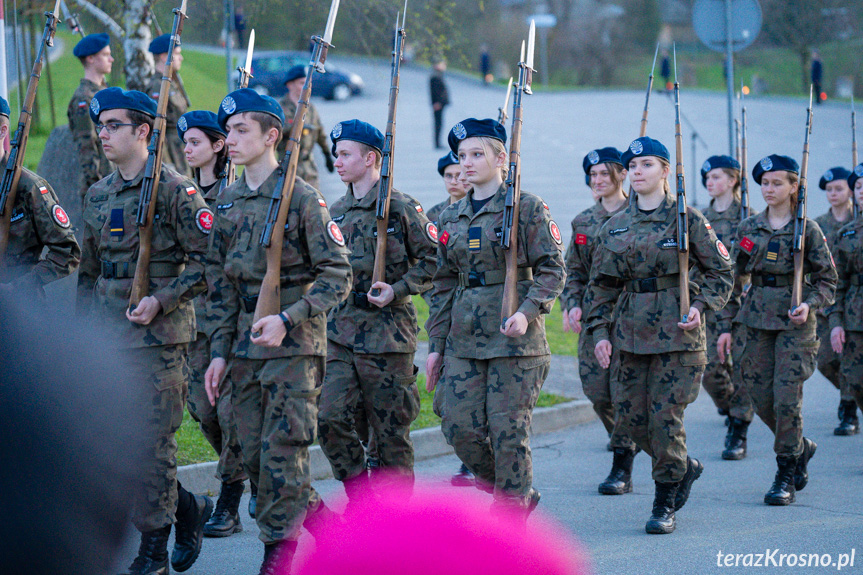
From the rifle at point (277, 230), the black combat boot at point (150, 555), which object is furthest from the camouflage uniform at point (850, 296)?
the black combat boot at point (150, 555)

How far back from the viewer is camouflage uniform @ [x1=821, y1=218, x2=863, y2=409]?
27.6ft

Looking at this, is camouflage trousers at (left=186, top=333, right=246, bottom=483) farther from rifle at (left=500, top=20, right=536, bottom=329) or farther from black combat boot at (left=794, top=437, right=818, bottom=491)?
black combat boot at (left=794, top=437, right=818, bottom=491)

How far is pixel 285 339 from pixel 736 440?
4.80 metres

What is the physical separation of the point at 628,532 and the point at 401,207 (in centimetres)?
232

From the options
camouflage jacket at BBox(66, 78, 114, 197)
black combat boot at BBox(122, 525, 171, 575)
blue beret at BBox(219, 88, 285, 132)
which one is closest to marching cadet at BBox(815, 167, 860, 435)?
blue beret at BBox(219, 88, 285, 132)

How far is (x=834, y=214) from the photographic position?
31.7 ft

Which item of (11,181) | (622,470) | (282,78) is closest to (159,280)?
(11,181)

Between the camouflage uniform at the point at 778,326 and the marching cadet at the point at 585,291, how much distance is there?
97 cm

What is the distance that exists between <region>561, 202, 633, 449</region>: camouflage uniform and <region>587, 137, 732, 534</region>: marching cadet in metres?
1.13

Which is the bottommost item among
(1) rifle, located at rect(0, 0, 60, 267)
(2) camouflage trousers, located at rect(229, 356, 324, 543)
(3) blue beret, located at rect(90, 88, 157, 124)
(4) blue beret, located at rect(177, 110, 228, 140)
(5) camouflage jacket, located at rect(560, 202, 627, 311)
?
(2) camouflage trousers, located at rect(229, 356, 324, 543)

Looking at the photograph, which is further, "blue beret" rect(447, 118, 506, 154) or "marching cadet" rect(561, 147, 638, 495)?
"marching cadet" rect(561, 147, 638, 495)

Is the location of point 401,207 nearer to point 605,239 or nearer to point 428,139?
point 605,239

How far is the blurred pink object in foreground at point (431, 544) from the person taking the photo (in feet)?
4.79

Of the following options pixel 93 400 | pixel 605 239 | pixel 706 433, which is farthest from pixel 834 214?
pixel 93 400
